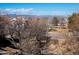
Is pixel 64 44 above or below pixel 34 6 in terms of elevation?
below

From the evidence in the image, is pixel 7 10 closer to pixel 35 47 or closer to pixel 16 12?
pixel 16 12

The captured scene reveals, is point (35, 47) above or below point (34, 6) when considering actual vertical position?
below

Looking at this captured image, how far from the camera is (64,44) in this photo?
2.21 metres

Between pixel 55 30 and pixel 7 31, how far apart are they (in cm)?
47

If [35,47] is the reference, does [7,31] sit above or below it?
above

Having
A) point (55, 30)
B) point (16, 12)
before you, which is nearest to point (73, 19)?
point (55, 30)
